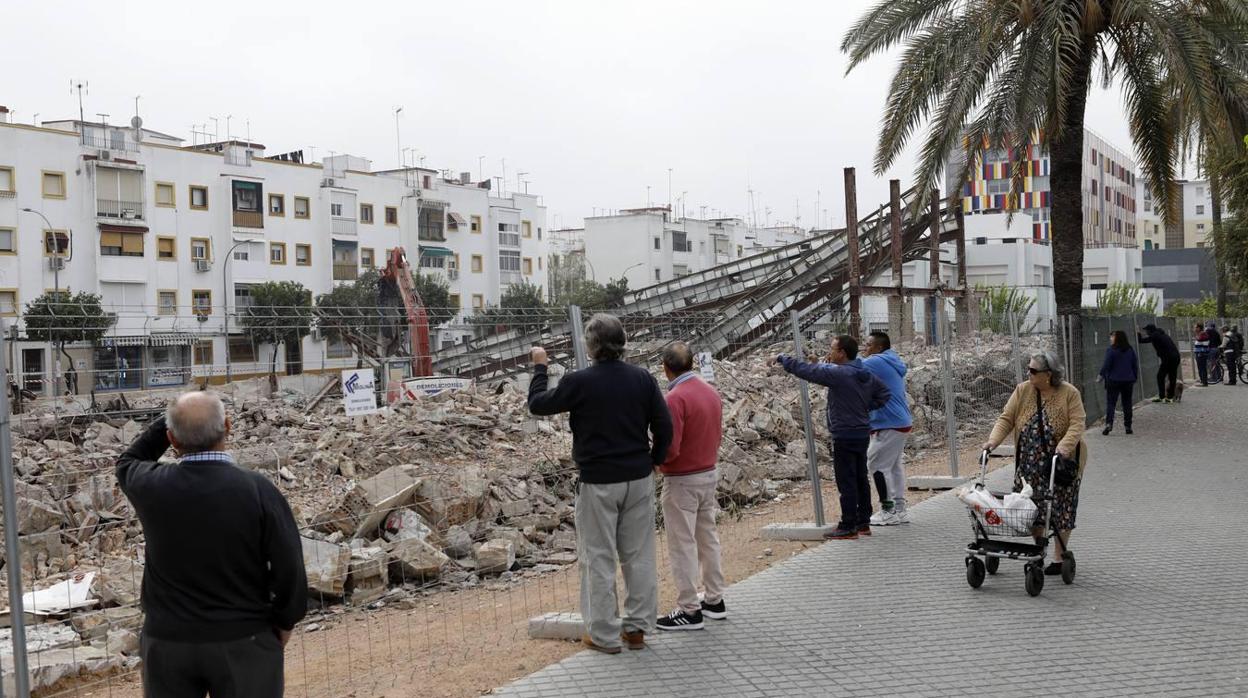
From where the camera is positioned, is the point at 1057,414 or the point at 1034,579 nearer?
the point at 1034,579

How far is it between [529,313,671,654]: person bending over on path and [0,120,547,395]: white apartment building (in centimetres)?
4373

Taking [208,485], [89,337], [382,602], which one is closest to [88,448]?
[89,337]

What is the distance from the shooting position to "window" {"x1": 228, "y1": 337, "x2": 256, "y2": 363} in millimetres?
10055

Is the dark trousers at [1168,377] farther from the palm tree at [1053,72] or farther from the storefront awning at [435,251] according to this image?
the storefront awning at [435,251]

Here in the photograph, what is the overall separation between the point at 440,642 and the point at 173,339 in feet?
16.5

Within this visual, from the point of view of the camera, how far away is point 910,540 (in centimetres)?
1006

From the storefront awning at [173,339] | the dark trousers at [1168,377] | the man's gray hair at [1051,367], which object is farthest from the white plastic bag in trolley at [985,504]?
the dark trousers at [1168,377]

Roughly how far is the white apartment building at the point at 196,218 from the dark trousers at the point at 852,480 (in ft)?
137

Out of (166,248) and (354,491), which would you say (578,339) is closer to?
(354,491)

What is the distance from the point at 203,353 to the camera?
39.0 feet

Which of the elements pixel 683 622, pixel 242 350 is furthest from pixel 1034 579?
pixel 242 350

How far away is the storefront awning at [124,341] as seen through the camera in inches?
397

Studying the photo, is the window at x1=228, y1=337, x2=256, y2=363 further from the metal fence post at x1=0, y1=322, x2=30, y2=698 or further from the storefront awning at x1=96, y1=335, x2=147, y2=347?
the metal fence post at x1=0, y1=322, x2=30, y2=698

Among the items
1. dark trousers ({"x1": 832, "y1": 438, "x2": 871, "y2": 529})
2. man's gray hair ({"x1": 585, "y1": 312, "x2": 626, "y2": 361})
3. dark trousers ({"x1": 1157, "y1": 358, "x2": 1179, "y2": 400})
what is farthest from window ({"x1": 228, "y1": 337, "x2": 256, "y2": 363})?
dark trousers ({"x1": 1157, "y1": 358, "x2": 1179, "y2": 400})
